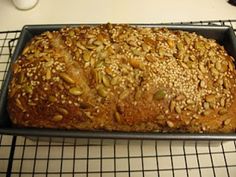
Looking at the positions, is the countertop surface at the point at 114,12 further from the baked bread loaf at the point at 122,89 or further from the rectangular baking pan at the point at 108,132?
the baked bread loaf at the point at 122,89

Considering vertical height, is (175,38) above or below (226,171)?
above

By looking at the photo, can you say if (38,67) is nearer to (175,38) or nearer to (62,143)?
(62,143)

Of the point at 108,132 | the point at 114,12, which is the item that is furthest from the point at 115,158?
the point at 114,12

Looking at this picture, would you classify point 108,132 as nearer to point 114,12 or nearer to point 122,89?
point 122,89

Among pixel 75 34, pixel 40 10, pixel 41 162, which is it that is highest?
pixel 75 34

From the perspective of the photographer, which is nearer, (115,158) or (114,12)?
(115,158)

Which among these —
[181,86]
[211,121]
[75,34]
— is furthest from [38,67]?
[211,121]
